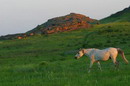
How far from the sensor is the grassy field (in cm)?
1322

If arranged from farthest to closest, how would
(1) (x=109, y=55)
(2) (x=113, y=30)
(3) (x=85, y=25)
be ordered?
(3) (x=85, y=25)
(2) (x=113, y=30)
(1) (x=109, y=55)

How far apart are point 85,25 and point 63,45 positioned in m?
22.7

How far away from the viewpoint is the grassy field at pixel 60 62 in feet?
43.4

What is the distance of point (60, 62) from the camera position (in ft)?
84.5

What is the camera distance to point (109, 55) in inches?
682

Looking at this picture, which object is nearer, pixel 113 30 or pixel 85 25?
pixel 113 30

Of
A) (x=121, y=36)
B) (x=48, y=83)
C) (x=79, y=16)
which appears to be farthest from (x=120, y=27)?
(x=48, y=83)

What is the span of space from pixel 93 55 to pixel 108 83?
5.82 m

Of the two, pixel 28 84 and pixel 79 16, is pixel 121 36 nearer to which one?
pixel 28 84

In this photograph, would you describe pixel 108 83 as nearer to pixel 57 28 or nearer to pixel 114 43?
pixel 114 43

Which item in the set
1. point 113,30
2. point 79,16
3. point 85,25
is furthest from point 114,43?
point 79,16

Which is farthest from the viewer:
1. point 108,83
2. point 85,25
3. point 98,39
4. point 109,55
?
point 85,25

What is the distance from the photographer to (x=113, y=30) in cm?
5628

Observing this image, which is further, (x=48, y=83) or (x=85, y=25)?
(x=85, y=25)
